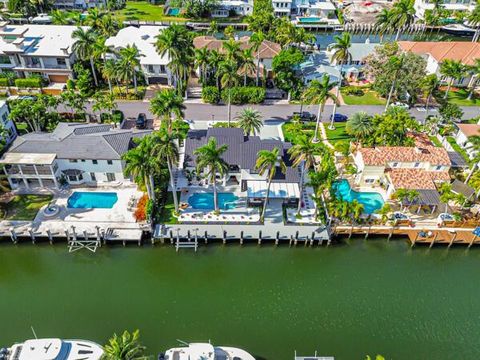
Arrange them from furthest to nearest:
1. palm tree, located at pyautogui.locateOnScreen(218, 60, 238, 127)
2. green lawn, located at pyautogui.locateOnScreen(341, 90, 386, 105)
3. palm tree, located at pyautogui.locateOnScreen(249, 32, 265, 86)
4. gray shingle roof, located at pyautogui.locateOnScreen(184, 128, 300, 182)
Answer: green lawn, located at pyautogui.locateOnScreen(341, 90, 386, 105) → palm tree, located at pyautogui.locateOnScreen(249, 32, 265, 86) → palm tree, located at pyautogui.locateOnScreen(218, 60, 238, 127) → gray shingle roof, located at pyautogui.locateOnScreen(184, 128, 300, 182)

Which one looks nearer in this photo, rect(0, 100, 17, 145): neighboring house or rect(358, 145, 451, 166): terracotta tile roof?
rect(358, 145, 451, 166): terracotta tile roof

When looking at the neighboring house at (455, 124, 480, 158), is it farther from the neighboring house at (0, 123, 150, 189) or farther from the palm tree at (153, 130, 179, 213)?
the neighboring house at (0, 123, 150, 189)

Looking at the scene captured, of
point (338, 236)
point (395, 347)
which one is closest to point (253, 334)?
point (395, 347)

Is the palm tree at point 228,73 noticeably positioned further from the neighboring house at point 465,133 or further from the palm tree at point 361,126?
the neighboring house at point 465,133

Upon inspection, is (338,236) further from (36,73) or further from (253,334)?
(36,73)

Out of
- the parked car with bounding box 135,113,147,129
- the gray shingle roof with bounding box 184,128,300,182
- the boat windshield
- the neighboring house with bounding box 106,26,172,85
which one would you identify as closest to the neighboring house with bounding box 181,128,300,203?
the gray shingle roof with bounding box 184,128,300,182

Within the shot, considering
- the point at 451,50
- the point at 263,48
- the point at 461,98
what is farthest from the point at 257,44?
the point at 461,98

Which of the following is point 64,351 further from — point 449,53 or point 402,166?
point 449,53
